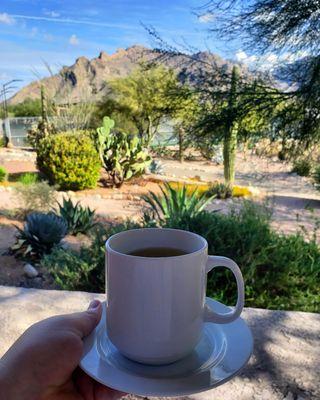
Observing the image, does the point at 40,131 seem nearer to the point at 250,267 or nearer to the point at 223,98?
the point at 223,98

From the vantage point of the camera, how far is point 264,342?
2.93 ft

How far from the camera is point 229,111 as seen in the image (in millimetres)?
2645

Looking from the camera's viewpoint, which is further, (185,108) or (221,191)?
(221,191)

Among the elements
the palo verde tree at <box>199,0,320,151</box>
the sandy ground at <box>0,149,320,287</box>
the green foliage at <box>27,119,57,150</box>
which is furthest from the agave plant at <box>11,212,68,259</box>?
the green foliage at <box>27,119,57,150</box>

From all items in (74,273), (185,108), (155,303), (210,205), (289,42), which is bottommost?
(210,205)

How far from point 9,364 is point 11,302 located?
1.77 ft

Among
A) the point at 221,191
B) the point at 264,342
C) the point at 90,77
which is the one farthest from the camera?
the point at 90,77

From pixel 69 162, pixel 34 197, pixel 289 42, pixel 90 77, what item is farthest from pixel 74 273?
pixel 90 77

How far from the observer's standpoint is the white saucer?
0.51m

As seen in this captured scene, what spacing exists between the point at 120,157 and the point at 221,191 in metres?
1.97

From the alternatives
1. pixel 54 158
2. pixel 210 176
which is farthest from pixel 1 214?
pixel 210 176

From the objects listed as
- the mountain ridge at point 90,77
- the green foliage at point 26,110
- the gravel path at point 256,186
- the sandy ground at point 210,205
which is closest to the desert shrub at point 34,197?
the sandy ground at point 210,205

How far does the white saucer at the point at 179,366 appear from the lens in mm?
512

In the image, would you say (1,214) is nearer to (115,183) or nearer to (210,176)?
(115,183)
